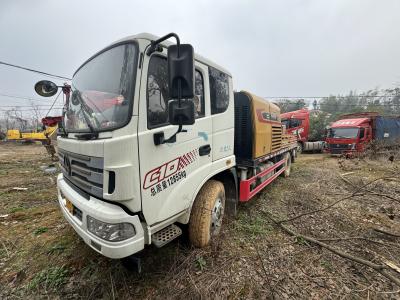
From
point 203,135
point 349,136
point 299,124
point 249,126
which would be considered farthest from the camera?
point 299,124

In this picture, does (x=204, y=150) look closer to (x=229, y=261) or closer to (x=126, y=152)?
(x=126, y=152)

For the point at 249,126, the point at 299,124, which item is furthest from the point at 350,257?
the point at 299,124

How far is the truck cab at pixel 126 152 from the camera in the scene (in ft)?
5.74

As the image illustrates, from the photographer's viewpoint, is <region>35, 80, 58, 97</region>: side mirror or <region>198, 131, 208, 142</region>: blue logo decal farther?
<region>35, 80, 58, 97</region>: side mirror

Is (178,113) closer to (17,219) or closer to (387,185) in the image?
(17,219)

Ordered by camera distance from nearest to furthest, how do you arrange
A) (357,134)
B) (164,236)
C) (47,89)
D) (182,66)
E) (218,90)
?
1. (182,66)
2. (164,236)
3. (218,90)
4. (47,89)
5. (357,134)

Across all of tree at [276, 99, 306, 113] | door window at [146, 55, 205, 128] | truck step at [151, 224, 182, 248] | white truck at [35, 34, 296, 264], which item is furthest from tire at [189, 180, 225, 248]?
tree at [276, 99, 306, 113]

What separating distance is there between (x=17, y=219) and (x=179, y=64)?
4.47m

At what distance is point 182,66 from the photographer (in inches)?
64.0

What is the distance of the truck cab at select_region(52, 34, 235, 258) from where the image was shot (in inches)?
68.9

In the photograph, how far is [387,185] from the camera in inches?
238

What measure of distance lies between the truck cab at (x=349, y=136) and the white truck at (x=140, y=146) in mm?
12507

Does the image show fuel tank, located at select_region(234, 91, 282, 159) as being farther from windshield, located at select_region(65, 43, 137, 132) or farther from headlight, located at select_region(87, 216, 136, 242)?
headlight, located at select_region(87, 216, 136, 242)

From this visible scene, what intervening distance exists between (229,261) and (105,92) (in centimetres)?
245
